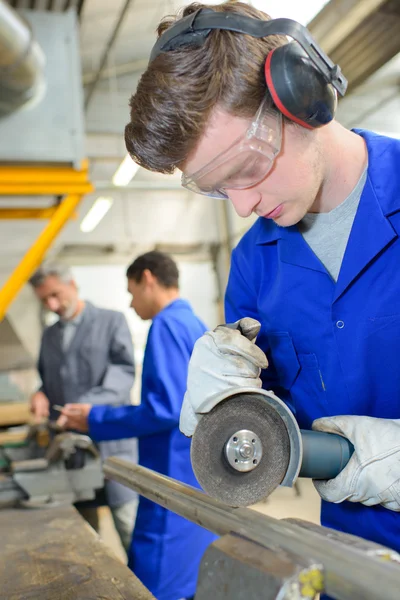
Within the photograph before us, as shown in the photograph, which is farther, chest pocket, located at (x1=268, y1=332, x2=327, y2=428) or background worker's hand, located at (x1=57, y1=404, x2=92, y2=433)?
background worker's hand, located at (x1=57, y1=404, x2=92, y2=433)

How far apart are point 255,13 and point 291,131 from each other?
9.0 inches

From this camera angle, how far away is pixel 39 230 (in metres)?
2.67

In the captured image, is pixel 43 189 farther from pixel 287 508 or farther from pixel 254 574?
pixel 287 508

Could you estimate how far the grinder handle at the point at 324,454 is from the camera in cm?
91

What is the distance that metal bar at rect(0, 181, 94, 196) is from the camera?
2.44 m

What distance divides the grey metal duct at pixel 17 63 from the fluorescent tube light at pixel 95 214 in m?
4.61

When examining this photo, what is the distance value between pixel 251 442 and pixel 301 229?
53cm

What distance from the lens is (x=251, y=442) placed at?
0.86 metres

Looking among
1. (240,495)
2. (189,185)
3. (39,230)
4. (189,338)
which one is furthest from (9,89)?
(240,495)

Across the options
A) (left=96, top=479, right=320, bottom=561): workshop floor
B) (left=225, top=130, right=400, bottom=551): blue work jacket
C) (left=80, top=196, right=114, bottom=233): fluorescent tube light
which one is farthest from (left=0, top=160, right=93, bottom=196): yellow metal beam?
(left=80, top=196, right=114, bottom=233): fluorescent tube light

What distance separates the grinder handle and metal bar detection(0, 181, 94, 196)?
188 centimetres

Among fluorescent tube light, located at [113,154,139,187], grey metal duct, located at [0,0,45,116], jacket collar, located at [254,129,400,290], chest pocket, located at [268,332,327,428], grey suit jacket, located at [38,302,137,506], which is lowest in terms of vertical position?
grey suit jacket, located at [38,302,137,506]

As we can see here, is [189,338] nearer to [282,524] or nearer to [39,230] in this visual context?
[39,230]

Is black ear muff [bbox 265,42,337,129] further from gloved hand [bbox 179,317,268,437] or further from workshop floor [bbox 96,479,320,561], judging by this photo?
workshop floor [bbox 96,479,320,561]
